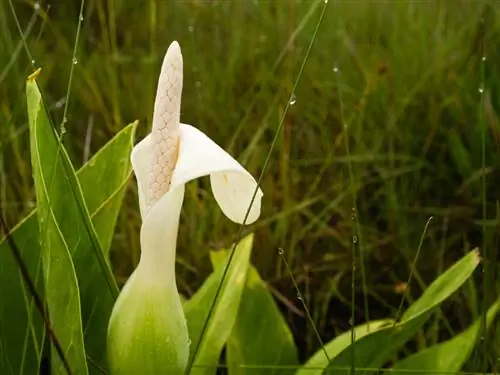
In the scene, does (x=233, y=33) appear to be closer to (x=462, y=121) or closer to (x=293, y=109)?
(x=293, y=109)

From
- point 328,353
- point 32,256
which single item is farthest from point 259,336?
point 32,256

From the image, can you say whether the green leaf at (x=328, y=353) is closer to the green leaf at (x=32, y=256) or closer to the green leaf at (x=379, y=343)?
the green leaf at (x=379, y=343)

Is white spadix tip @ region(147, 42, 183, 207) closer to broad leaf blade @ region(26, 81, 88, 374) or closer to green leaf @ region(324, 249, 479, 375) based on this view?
broad leaf blade @ region(26, 81, 88, 374)

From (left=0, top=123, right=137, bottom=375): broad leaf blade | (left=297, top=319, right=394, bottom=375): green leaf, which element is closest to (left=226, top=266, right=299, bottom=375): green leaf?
(left=297, top=319, right=394, bottom=375): green leaf

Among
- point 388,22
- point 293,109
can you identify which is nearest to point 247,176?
point 293,109

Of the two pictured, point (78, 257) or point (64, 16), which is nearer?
point (78, 257)

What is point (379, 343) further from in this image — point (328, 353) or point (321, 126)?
point (321, 126)
